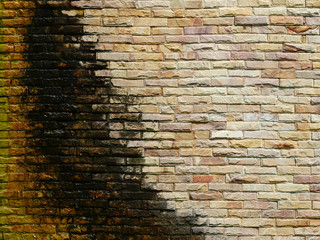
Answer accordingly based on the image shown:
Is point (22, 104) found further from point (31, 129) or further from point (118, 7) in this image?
point (118, 7)

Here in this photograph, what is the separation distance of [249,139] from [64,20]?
219cm

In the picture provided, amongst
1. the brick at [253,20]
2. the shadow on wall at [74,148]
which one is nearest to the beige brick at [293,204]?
the shadow on wall at [74,148]

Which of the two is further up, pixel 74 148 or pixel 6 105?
pixel 6 105

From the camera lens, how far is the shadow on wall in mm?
2471

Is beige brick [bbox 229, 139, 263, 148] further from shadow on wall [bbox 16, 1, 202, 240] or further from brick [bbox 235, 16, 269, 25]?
brick [bbox 235, 16, 269, 25]

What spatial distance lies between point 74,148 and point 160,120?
2.97 ft

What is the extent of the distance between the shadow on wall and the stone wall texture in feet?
0.03

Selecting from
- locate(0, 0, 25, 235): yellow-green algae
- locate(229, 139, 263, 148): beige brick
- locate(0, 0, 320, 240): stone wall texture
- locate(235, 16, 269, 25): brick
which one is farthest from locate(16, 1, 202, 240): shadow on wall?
locate(235, 16, 269, 25): brick

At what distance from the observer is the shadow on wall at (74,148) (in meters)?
2.47

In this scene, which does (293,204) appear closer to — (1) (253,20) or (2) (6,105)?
(1) (253,20)

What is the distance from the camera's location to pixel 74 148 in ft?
8.19

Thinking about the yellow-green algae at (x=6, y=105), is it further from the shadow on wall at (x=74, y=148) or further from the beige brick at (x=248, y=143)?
the beige brick at (x=248, y=143)

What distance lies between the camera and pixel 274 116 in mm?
2439

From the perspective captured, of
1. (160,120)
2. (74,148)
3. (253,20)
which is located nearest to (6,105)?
(74,148)
